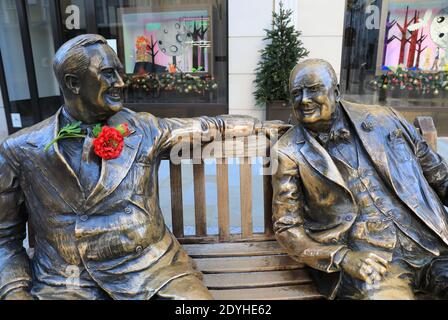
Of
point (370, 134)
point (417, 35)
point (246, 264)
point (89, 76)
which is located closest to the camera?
point (89, 76)

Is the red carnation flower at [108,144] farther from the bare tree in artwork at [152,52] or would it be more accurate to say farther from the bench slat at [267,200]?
the bare tree in artwork at [152,52]

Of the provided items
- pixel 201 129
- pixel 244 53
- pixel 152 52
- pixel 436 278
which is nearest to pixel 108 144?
pixel 201 129

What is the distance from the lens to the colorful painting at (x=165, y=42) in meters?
8.14

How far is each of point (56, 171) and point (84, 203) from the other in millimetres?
213

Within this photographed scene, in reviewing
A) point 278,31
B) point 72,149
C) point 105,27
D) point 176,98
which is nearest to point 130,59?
point 105,27

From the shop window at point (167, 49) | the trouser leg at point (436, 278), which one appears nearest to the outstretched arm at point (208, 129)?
the trouser leg at point (436, 278)

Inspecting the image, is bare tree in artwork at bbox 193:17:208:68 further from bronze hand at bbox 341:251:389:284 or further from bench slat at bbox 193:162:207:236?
bronze hand at bbox 341:251:389:284

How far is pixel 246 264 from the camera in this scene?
7.96 ft

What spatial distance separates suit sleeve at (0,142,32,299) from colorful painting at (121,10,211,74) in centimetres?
655

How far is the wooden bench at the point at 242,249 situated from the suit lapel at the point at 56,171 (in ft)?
2.19

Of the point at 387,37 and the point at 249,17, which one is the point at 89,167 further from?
the point at 387,37

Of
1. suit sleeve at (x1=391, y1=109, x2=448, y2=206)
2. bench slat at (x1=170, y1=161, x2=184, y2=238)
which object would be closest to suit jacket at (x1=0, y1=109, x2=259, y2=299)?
bench slat at (x1=170, y1=161, x2=184, y2=238)

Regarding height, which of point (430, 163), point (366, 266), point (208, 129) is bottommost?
point (366, 266)

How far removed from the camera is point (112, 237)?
6.31 feet
